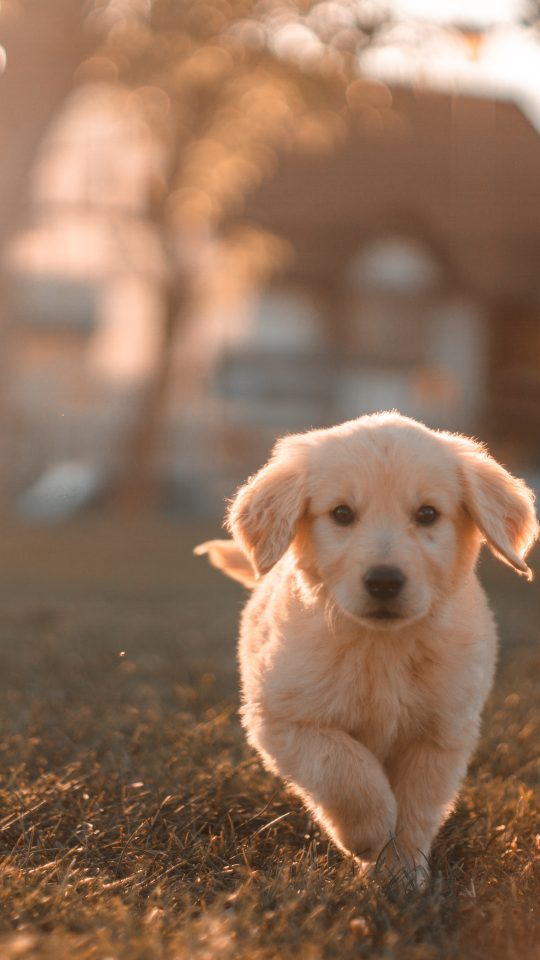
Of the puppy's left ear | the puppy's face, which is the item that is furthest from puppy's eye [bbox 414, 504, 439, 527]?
the puppy's left ear

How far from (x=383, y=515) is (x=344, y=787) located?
26.0 inches

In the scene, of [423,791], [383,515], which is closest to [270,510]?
[383,515]

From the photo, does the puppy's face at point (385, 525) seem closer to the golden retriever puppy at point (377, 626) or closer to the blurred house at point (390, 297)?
the golden retriever puppy at point (377, 626)

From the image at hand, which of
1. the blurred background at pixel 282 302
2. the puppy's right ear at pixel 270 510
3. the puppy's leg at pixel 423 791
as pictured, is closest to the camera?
the puppy's leg at pixel 423 791

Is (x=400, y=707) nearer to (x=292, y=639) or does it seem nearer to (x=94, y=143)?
(x=292, y=639)

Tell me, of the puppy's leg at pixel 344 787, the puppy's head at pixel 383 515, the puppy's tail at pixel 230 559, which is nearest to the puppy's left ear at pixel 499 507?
the puppy's head at pixel 383 515

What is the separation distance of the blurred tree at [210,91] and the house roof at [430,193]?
4338 mm

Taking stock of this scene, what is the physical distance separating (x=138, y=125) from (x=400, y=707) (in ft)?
43.2

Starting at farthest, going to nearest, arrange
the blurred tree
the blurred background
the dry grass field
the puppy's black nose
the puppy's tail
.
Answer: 1. the blurred background
2. the blurred tree
3. the puppy's tail
4. the puppy's black nose
5. the dry grass field

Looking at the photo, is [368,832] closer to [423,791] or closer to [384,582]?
[423,791]

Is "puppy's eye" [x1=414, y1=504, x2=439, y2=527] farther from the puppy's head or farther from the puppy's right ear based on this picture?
the puppy's right ear

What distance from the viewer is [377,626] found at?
298 centimetres

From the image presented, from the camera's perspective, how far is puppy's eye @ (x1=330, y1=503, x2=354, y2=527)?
10.2 ft

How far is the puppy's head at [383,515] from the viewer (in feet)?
9.70
